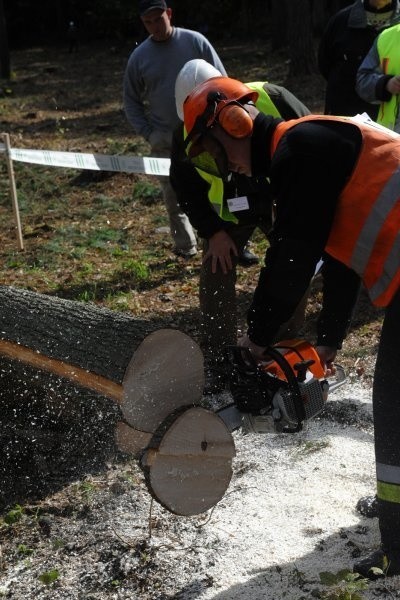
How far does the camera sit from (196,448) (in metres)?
3.24

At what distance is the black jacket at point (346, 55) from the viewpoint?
5.81 m

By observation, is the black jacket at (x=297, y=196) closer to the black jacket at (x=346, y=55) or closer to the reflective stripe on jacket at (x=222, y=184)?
the reflective stripe on jacket at (x=222, y=184)

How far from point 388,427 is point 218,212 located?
1767 mm

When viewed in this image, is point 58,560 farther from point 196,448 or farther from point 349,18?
point 349,18

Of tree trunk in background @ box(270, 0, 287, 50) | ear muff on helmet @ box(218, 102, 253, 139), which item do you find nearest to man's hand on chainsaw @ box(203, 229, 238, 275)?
ear muff on helmet @ box(218, 102, 253, 139)

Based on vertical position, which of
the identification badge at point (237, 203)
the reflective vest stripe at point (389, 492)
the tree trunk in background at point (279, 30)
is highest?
the identification badge at point (237, 203)

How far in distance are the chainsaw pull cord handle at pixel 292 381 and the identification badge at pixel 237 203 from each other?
131cm

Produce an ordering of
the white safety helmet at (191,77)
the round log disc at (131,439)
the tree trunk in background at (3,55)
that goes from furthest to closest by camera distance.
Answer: the tree trunk in background at (3,55) → the white safety helmet at (191,77) → the round log disc at (131,439)

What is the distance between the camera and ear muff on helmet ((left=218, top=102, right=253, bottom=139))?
9.52 feet

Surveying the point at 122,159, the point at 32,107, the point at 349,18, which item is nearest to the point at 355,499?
the point at 349,18

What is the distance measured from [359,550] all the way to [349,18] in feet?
12.7

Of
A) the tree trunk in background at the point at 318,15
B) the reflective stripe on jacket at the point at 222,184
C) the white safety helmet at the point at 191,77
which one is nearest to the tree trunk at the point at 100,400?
the reflective stripe on jacket at the point at 222,184

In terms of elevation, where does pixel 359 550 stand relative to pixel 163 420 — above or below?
below

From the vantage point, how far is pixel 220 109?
9.62 ft
